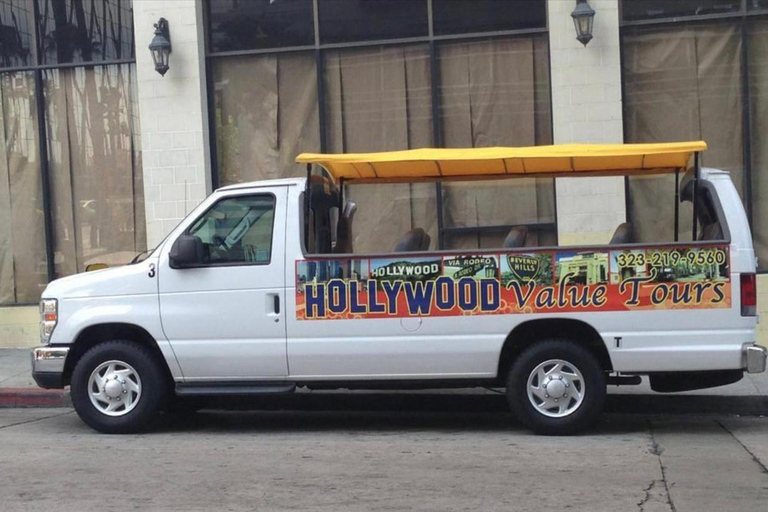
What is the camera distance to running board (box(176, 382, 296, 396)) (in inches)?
347

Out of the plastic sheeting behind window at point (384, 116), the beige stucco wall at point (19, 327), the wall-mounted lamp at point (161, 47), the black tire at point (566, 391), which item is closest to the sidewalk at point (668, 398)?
the black tire at point (566, 391)

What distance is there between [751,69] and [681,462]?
7.25 m

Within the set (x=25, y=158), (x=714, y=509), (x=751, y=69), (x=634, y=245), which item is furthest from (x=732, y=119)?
(x=25, y=158)

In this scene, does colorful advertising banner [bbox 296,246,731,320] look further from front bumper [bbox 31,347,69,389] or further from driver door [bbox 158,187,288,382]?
front bumper [bbox 31,347,69,389]

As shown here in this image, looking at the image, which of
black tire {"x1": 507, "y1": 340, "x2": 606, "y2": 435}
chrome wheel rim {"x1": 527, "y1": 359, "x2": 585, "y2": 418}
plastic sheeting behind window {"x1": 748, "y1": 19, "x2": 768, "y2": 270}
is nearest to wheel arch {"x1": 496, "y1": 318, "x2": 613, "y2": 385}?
black tire {"x1": 507, "y1": 340, "x2": 606, "y2": 435}

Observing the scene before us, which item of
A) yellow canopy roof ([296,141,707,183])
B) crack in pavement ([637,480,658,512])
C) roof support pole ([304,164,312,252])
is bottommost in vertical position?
crack in pavement ([637,480,658,512])

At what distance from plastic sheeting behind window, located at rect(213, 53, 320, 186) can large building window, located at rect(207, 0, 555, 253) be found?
1 centimetres

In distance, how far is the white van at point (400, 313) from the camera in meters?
8.41

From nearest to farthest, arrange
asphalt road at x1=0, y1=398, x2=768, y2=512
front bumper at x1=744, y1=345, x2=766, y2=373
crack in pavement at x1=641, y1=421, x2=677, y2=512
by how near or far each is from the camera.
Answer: crack in pavement at x1=641, y1=421, x2=677, y2=512 → asphalt road at x1=0, y1=398, x2=768, y2=512 → front bumper at x1=744, y1=345, x2=766, y2=373

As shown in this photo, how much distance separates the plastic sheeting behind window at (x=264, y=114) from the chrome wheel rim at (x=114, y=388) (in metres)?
5.69

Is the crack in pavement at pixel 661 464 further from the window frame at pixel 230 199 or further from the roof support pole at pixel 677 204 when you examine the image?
the window frame at pixel 230 199

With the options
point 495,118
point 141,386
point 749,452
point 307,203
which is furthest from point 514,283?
point 495,118

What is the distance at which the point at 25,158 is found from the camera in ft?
48.7

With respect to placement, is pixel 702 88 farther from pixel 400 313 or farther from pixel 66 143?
pixel 66 143
